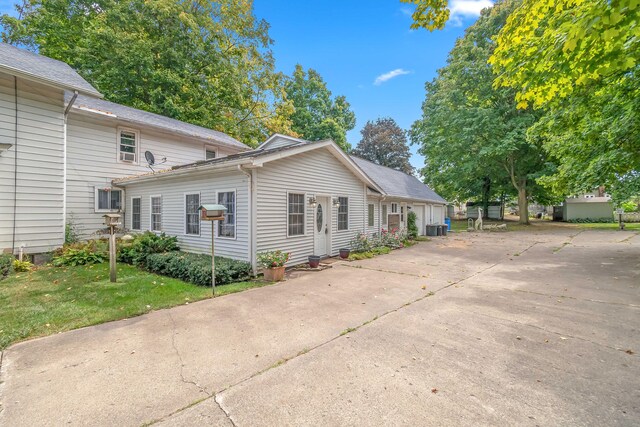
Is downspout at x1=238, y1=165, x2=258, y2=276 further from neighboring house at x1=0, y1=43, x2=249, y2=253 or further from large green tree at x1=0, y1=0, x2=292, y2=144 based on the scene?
large green tree at x1=0, y1=0, x2=292, y2=144

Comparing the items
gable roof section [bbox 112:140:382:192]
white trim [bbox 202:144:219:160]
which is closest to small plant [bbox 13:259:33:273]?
gable roof section [bbox 112:140:382:192]

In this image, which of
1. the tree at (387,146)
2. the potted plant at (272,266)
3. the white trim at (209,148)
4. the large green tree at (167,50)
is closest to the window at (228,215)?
the potted plant at (272,266)

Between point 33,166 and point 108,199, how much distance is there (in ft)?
10.3

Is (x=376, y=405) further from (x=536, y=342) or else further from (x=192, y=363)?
(x=536, y=342)

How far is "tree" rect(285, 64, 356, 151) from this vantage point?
97.5ft

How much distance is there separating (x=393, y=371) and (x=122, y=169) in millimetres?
12985

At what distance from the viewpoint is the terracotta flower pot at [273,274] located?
22.9ft

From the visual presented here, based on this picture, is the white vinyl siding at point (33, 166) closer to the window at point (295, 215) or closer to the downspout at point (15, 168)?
the downspout at point (15, 168)

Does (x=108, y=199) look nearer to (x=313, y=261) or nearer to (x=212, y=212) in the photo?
(x=212, y=212)

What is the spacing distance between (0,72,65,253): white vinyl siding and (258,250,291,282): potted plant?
277 inches

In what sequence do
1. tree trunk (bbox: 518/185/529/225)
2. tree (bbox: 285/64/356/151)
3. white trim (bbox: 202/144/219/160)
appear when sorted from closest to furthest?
white trim (bbox: 202/144/219/160) → tree trunk (bbox: 518/185/529/225) → tree (bbox: 285/64/356/151)

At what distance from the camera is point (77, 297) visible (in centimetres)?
550

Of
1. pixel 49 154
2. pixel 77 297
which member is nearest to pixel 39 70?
pixel 49 154

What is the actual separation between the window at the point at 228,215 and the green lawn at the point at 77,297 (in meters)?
1.75
